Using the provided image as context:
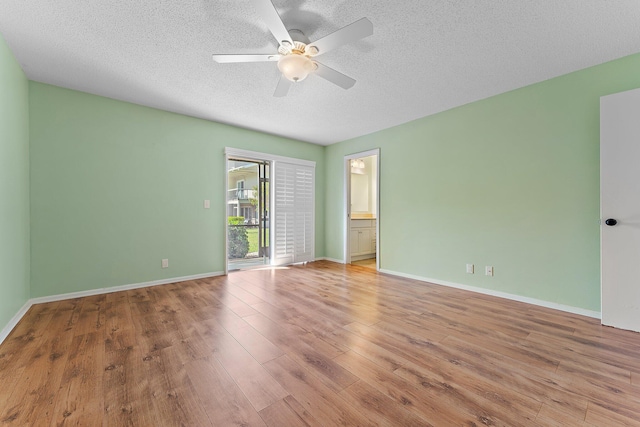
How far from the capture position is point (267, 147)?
15.8 ft

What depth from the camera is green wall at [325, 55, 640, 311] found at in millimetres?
2580

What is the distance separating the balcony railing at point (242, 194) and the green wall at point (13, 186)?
11.6 ft

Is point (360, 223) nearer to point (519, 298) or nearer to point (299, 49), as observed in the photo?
point (519, 298)

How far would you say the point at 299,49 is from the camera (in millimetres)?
2066

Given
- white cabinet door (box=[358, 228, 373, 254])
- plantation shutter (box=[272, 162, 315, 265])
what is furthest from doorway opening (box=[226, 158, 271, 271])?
white cabinet door (box=[358, 228, 373, 254])

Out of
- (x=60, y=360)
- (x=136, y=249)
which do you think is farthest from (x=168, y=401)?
(x=136, y=249)

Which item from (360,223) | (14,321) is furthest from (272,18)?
(360,223)

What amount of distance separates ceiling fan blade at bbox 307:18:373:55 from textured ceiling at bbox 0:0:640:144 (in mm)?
180

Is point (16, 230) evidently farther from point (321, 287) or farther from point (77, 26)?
point (321, 287)

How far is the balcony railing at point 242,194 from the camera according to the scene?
5983 mm

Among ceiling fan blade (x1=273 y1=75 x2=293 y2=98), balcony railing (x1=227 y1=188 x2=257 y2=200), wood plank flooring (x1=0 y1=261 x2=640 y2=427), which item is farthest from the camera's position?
balcony railing (x1=227 y1=188 x2=257 y2=200)

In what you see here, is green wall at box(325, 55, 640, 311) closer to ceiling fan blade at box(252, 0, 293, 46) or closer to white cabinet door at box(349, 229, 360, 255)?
white cabinet door at box(349, 229, 360, 255)

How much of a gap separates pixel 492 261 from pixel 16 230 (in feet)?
16.5

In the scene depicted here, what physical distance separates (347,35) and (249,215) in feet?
15.6
